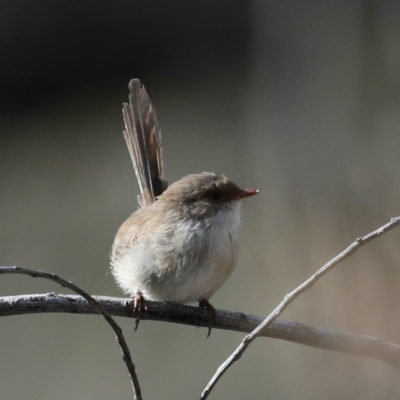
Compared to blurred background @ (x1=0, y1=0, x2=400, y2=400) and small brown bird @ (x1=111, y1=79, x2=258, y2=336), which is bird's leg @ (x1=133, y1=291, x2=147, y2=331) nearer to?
small brown bird @ (x1=111, y1=79, x2=258, y2=336)

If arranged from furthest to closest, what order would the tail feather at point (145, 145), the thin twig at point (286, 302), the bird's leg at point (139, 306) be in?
1. the tail feather at point (145, 145)
2. the bird's leg at point (139, 306)
3. the thin twig at point (286, 302)

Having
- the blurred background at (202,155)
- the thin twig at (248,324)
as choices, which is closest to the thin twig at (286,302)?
the thin twig at (248,324)

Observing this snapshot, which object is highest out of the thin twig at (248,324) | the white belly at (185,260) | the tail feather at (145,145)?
the tail feather at (145,145)

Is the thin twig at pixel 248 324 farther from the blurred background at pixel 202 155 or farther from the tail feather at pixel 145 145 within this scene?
the blurred background at pixel 202 155

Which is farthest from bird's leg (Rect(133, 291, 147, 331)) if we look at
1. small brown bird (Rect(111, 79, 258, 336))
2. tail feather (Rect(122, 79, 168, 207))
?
tail feather (Rect(122, 79, 168, 207))

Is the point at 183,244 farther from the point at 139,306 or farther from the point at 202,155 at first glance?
the point at 202,155

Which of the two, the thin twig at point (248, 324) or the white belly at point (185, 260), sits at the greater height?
the white belly at point (185, 260)

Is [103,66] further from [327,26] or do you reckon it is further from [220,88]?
[327,26]
